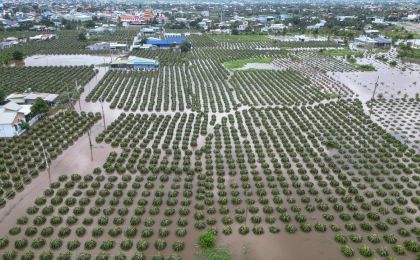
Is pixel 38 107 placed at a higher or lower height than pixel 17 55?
lower

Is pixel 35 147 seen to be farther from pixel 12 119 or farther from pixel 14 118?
pixel 14 118

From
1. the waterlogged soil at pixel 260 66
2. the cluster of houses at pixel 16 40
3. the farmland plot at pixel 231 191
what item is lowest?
the farmland plot at pixel 231 191

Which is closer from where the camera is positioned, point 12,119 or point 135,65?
point 12,119

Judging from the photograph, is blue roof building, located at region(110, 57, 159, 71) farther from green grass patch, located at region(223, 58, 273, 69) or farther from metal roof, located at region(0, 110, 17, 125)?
metal roof, located at region(0, 110, 17, 125)

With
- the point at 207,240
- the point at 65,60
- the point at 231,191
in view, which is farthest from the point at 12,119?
the point at 65,60

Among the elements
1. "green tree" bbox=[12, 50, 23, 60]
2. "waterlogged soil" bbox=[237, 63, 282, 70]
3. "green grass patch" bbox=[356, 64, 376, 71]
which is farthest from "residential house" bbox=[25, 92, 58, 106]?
"green grass patch" bbox=[356, 64, 376, 71]

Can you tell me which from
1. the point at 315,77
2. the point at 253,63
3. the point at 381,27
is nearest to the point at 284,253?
the point at 315,77

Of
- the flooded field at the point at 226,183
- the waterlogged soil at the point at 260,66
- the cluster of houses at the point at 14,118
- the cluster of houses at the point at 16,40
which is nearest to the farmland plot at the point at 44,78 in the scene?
the flooded field at the point at 226,183

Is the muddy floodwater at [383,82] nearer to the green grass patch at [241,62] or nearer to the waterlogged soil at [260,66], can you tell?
the waterlogged soil at [260,66]
